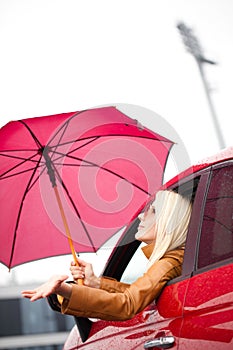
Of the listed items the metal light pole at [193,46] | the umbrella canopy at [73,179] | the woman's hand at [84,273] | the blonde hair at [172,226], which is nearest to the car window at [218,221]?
the blonde hair at [172,226]

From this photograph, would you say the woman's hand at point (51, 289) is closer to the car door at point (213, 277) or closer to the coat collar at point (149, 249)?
the car door at point (213, 277)

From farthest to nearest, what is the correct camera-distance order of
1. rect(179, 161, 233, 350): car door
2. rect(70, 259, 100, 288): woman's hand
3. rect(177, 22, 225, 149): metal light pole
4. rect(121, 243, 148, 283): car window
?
rect(177, 22, 225, 149): metal light pole, rect(121, 243, 148, 283): car window, rect(70, 259, 100, 288): woman's hand, rect(179, 161, 233, 350): car door

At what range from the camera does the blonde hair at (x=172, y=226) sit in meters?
2.87

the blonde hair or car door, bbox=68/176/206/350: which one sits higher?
the blonde hair

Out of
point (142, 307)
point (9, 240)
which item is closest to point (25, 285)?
point (9, 240)

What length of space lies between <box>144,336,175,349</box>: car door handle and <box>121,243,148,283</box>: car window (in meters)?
0.65

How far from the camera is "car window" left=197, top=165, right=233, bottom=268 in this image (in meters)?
2.50

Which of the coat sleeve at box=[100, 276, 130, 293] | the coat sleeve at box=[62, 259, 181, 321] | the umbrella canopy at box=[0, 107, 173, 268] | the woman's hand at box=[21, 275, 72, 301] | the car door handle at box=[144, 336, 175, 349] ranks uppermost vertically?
the umbrella canopy at box=[0, 107, 173, 268]

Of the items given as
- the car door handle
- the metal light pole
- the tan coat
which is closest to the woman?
the tan coat

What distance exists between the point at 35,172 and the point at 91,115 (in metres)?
0.58

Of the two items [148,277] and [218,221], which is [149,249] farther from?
[218,221]

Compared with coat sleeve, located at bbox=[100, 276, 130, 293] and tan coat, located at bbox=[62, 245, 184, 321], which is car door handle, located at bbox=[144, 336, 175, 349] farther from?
coat sleeve, located at bbox=[100, 276, 130, 293]

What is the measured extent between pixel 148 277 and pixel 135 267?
79cm

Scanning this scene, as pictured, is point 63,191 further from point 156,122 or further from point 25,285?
point 25,285
